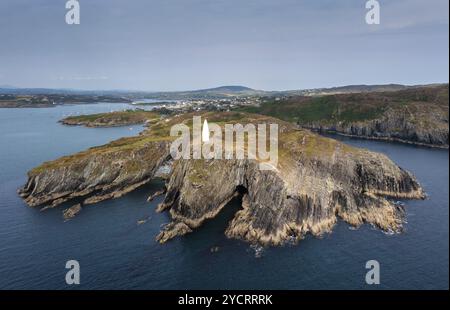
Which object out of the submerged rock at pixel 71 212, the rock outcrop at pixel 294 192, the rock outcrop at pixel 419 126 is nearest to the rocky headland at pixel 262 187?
the rock outcrop at pixel 294 192

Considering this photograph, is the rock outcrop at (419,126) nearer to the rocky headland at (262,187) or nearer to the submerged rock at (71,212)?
the rocky headland at (262,187)

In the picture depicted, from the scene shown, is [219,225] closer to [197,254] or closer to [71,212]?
[197,254]

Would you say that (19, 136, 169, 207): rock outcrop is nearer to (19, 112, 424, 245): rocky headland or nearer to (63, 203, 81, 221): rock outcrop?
(19, 112, 424, 245): rocky headland

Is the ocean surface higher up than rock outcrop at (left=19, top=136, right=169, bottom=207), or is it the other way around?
rock outcrop at (left=19, top=136, right=169, bottom=207)

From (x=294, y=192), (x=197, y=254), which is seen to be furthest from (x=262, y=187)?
(x=197, y=254)

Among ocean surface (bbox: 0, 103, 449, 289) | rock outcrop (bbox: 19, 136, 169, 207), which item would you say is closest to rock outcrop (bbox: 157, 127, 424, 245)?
ocean surface (bbox: 0, 103, 449, 289)
